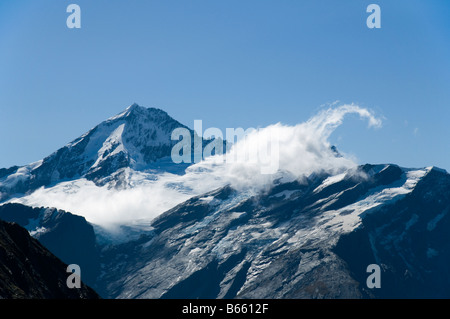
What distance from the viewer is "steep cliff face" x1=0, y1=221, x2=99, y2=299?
515 feet

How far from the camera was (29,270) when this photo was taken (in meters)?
170

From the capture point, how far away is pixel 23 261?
17125cm

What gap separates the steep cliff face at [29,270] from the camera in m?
157
